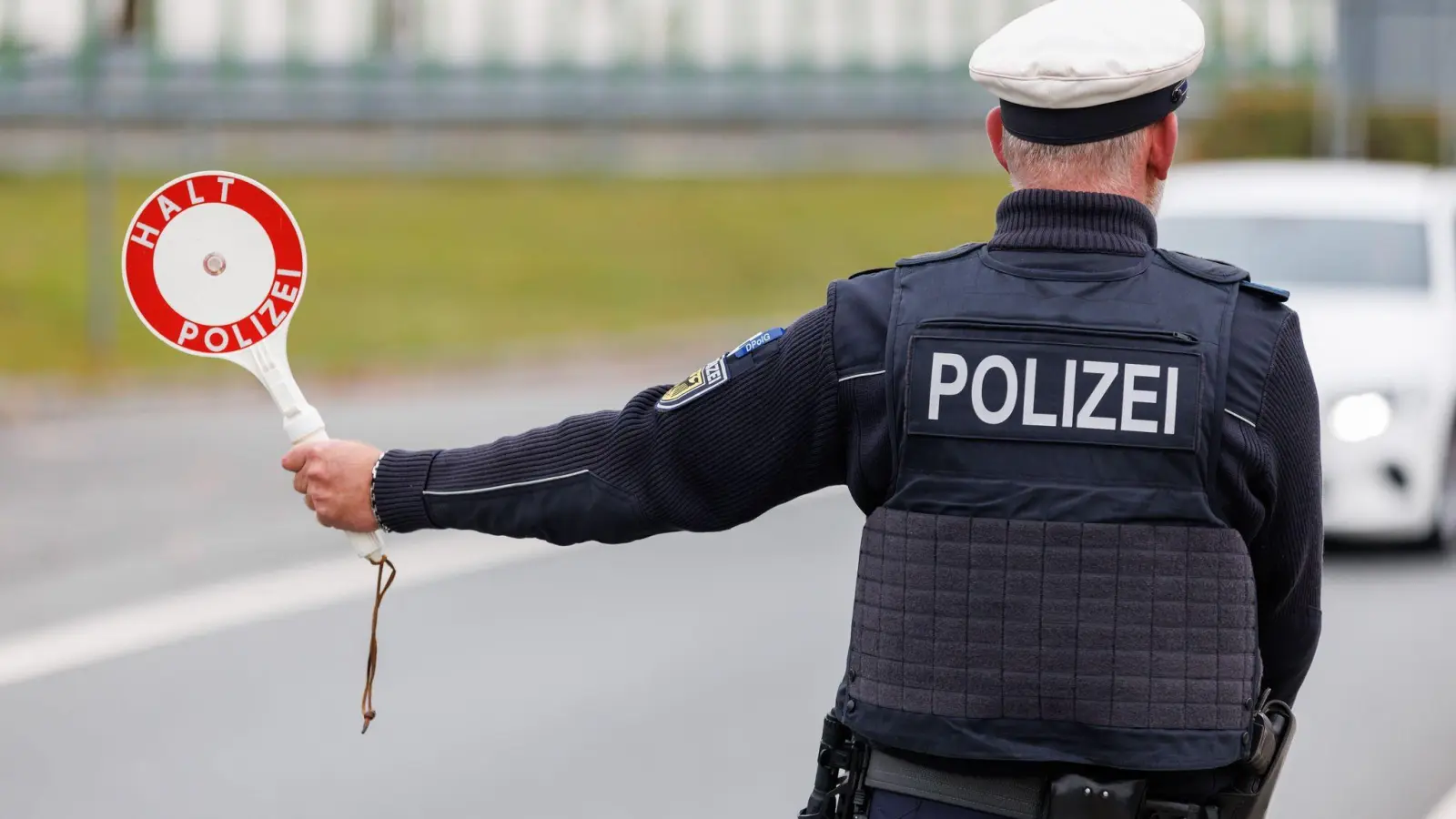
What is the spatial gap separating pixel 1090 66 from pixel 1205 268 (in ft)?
0.99

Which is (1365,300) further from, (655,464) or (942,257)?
(655,464)

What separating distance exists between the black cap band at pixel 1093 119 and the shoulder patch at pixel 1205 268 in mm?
170

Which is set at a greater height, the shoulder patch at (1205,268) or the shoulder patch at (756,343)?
the shoulder patch at (1205,268)

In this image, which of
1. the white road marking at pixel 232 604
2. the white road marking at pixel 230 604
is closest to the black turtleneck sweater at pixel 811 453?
the white road marking at pixel 232 604

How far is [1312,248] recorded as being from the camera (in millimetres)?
10430

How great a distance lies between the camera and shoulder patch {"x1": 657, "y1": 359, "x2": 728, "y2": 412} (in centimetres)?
266

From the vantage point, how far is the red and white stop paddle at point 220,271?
9.55ft

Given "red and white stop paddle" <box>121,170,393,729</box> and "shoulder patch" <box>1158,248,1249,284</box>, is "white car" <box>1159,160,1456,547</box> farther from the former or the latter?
"red and white stop paddle" <box>121,170,393,729</box>

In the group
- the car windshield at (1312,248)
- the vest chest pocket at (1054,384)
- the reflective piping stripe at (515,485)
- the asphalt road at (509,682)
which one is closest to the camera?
the vest chest pocket at (1054,384)


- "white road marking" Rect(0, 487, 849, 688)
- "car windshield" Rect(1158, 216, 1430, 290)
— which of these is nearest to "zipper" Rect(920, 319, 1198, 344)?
"white road marking" Rect(0, 487, 849, 688)

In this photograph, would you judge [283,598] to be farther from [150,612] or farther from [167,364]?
[167,364]

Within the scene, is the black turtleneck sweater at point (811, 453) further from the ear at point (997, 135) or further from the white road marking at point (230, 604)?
the white road marking at point (230, 604)

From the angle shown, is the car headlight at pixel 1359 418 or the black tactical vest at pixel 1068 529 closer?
the black tactical vest at pixel 1068 529

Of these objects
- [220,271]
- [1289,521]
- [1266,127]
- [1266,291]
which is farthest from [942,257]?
[1266,127]
